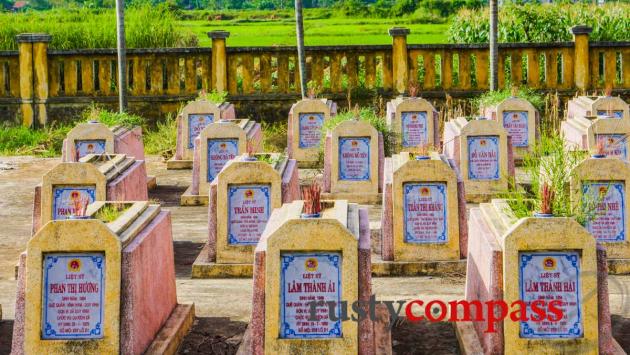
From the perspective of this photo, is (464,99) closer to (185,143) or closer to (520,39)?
(520,39)

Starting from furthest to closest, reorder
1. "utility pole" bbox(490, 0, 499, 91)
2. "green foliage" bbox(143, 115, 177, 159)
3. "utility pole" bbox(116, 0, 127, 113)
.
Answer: "green foliage" bbox(143, 115, 177, 159), "utility pole" bbox(490, 0, 499, 91), "utility pole" bbox(116, 0, 127, 113)

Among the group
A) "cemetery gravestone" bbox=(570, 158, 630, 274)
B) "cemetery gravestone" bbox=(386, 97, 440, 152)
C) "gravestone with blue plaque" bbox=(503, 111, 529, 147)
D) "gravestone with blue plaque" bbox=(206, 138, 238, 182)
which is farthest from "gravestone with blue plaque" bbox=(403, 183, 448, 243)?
"gravestone with blue plaque" bbox=(503, 111, 529, 147)

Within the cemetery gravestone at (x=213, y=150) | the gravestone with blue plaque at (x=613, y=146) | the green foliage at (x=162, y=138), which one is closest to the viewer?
the gravestone with blue plaque at (x=613, y=146)

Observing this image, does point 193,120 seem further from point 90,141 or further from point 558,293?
point 558,293

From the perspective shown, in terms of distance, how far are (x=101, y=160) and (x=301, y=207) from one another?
4.27 metres

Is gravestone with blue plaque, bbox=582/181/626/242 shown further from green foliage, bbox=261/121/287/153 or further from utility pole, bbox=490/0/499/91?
utility pole, bbox=490/0/499/91

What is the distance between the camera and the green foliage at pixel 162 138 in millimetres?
18844

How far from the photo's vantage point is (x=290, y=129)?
1645 cm

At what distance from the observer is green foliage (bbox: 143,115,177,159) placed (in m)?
18.8

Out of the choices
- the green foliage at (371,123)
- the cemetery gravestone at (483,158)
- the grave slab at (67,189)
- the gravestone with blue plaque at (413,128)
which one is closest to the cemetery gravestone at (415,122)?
the gravestone with blue plaque at (413,128)

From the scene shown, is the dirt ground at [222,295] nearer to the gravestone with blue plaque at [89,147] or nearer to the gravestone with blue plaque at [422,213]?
the gravestone with blue plaque at [422,213]

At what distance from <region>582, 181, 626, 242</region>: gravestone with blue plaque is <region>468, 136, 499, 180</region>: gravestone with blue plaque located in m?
3.42

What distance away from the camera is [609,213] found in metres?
9.89

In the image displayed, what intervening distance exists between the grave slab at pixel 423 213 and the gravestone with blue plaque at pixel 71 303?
360 centimetres
